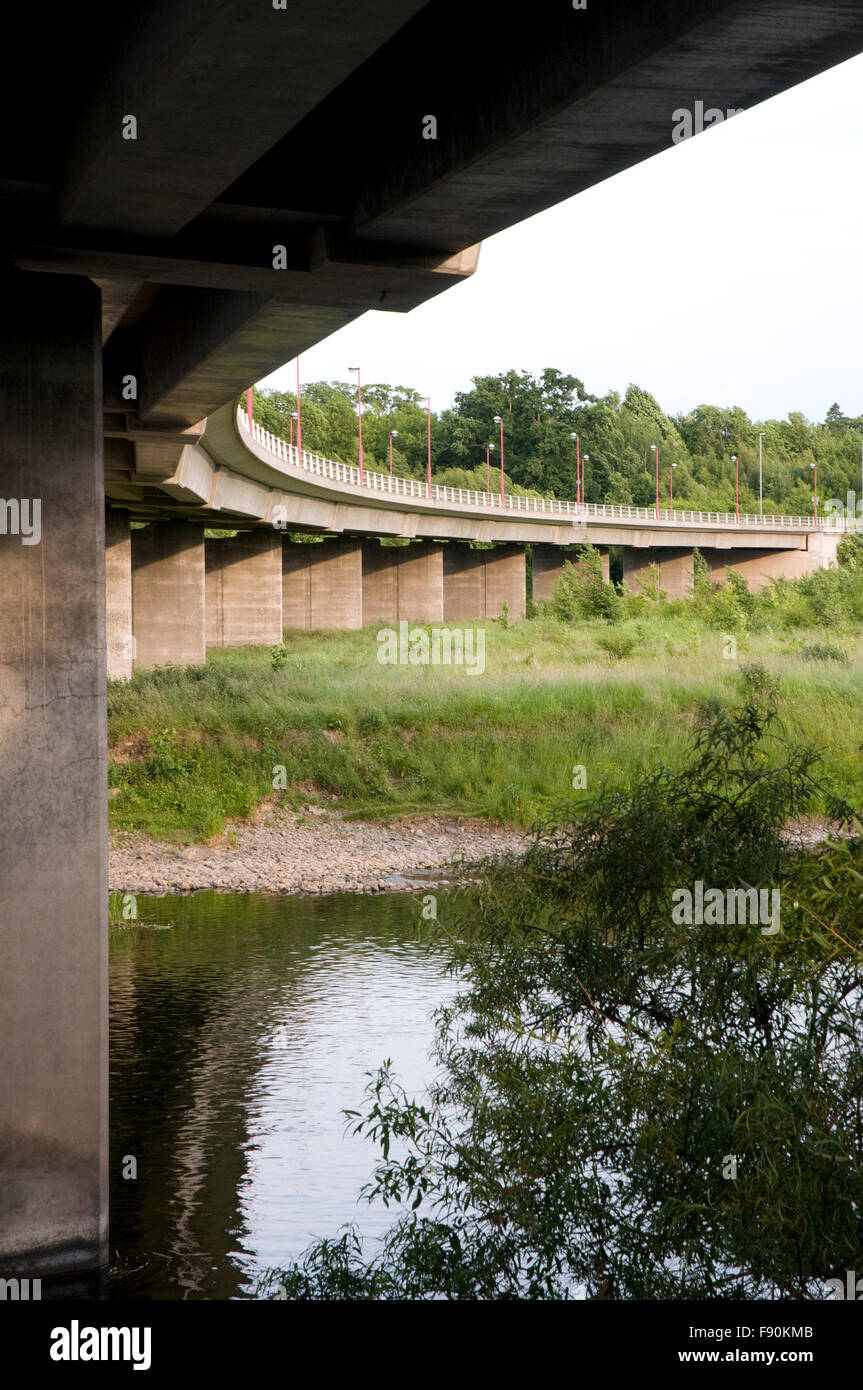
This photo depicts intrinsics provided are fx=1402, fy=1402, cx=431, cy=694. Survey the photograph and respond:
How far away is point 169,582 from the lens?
46.0 metres

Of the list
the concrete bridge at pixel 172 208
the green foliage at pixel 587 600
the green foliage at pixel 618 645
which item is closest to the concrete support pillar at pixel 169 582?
the green foliage at pixel 618 645

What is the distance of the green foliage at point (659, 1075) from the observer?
7.44 meters

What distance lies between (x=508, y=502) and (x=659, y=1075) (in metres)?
74.2

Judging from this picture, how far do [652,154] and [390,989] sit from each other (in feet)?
42.9

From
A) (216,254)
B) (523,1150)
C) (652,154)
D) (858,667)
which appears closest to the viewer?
(652,154)

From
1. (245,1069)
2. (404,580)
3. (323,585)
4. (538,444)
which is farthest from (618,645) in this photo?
(538,444)

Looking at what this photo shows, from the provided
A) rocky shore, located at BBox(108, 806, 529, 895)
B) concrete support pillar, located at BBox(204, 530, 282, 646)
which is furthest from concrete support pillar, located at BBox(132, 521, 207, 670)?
rocky shore, located at BBox(108, 806, 529, 895)

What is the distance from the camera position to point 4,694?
10391 mm

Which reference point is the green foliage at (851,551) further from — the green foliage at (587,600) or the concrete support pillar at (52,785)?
the concrete support pillar at (52,785)

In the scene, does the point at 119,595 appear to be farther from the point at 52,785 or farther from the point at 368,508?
the point at 52,785

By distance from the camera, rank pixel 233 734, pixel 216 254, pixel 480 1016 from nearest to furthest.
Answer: pixel 480 1016, pixel 216 254, pixel 233 734

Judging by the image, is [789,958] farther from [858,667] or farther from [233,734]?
[858,667]

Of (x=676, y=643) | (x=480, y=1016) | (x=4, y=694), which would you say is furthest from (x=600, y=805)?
(x=676, y=643)

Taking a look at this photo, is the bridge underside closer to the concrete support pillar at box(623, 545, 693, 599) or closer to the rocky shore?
the concrete support pillar at box(623, 545, 693, 599)
